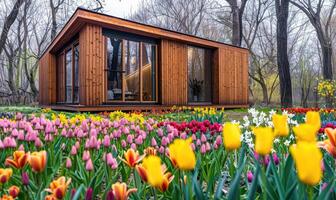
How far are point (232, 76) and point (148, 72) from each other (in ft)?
15.0

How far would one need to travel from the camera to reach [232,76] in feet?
48.2

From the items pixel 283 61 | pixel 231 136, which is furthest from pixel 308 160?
pixel 283 61

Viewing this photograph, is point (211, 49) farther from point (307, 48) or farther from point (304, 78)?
point (307, 48)

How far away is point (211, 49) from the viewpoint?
14.4 metres

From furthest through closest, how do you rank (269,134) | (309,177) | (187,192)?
1. (187,192)
2. (269,134)
3. (309,177)

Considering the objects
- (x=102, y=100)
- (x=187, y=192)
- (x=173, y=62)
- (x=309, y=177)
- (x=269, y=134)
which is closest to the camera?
(x=309, y=177)

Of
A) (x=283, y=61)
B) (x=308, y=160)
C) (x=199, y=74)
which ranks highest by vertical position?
(x=283, y=61)

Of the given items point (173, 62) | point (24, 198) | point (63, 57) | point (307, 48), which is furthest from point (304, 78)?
point (24, 198)

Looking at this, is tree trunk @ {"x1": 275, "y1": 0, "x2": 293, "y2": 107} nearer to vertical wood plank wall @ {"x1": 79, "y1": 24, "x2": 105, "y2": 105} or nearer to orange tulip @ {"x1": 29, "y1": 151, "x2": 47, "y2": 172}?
vertical wood plank wall @ {"x1": 79, "y1": 24, "x2": 105, "y2": 105}

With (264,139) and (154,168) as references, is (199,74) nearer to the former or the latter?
(264,139)

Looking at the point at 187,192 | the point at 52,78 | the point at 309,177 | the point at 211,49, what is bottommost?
the point at 187,192

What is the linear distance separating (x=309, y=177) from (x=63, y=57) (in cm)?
1459

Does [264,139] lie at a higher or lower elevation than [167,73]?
lower

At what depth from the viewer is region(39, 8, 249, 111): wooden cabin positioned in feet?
33.0
